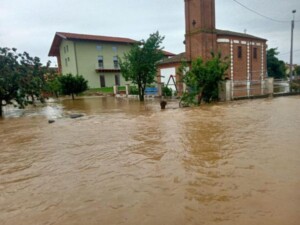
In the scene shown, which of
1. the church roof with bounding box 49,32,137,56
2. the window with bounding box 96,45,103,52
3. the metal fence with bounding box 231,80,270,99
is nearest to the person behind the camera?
the metal fence with bounding box 231,80,270,99

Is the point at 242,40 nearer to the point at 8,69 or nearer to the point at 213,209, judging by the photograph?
the point at 8,69

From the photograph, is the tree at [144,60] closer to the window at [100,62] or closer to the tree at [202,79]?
the tree at [202,79]

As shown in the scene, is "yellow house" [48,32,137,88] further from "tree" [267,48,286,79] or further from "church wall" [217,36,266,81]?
"tree" [267,48,286,79]

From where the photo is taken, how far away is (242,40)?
26.8 meters

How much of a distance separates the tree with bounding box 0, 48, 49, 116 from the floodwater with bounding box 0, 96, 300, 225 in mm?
7975

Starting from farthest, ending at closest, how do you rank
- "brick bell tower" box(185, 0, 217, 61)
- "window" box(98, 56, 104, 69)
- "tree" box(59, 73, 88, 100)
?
"window" box(98, 56, 104, 69) → "tree" box(59, 73, 88, 100) → "brick bell tower" box(185, 0, 217, 61)

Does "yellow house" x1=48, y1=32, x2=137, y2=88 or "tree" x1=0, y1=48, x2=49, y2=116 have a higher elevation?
"yellow house" x1=48, y1=32, x2=137, y2=88

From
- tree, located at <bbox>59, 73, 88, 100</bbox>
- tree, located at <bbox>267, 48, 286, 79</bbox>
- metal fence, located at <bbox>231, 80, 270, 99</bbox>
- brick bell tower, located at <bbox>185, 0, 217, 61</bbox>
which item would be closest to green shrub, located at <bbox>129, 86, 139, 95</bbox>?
tree, located at <bbox>59, 73, 88, 100</bbox>

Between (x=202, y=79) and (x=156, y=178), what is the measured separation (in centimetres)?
1198

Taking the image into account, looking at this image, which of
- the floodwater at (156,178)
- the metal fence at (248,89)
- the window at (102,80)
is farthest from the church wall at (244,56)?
the window at (102,80)

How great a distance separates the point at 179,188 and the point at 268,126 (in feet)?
17.8

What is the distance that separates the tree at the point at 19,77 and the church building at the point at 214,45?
11.1m

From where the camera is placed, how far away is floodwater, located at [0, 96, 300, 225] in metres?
3.30

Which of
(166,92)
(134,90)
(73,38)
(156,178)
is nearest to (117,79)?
(73,38)
